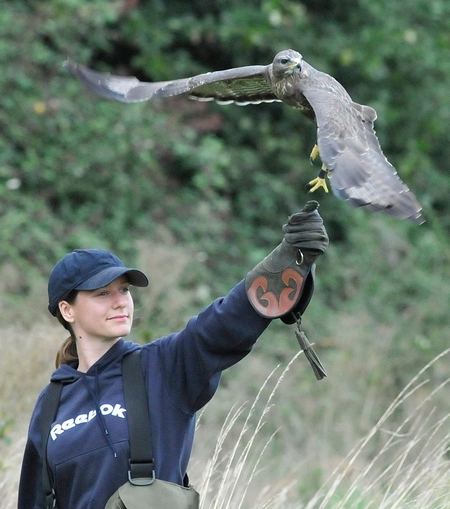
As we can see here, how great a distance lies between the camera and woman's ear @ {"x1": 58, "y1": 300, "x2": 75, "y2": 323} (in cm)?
320

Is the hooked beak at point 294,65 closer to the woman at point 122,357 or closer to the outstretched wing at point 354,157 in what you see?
the outstretched wing at point 354,157

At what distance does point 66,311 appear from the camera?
10.5ft

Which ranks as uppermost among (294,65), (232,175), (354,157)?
(232,175)

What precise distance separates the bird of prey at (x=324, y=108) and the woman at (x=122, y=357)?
202 mm

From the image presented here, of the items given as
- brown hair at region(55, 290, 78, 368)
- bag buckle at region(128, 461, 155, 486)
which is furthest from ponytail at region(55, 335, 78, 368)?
bag buckle at region(128, 461, 155, 486)

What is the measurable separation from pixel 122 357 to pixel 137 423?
26 cm

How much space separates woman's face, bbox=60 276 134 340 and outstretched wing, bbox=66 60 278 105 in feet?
4.01

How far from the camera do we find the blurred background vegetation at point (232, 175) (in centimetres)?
842

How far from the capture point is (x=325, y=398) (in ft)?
27.0

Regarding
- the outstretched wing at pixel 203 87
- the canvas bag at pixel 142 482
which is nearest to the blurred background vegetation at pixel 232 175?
the outstretched wing at pixel 203 87

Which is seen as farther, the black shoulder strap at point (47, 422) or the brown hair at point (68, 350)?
the brown hair at point (68, 350)

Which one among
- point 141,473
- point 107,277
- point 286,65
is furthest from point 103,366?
point 286,65

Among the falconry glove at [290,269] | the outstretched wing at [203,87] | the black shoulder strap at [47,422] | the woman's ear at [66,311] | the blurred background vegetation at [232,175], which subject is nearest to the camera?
the falconry glove at [290,269]

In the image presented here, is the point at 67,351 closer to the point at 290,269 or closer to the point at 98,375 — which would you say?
the point at 98,375
